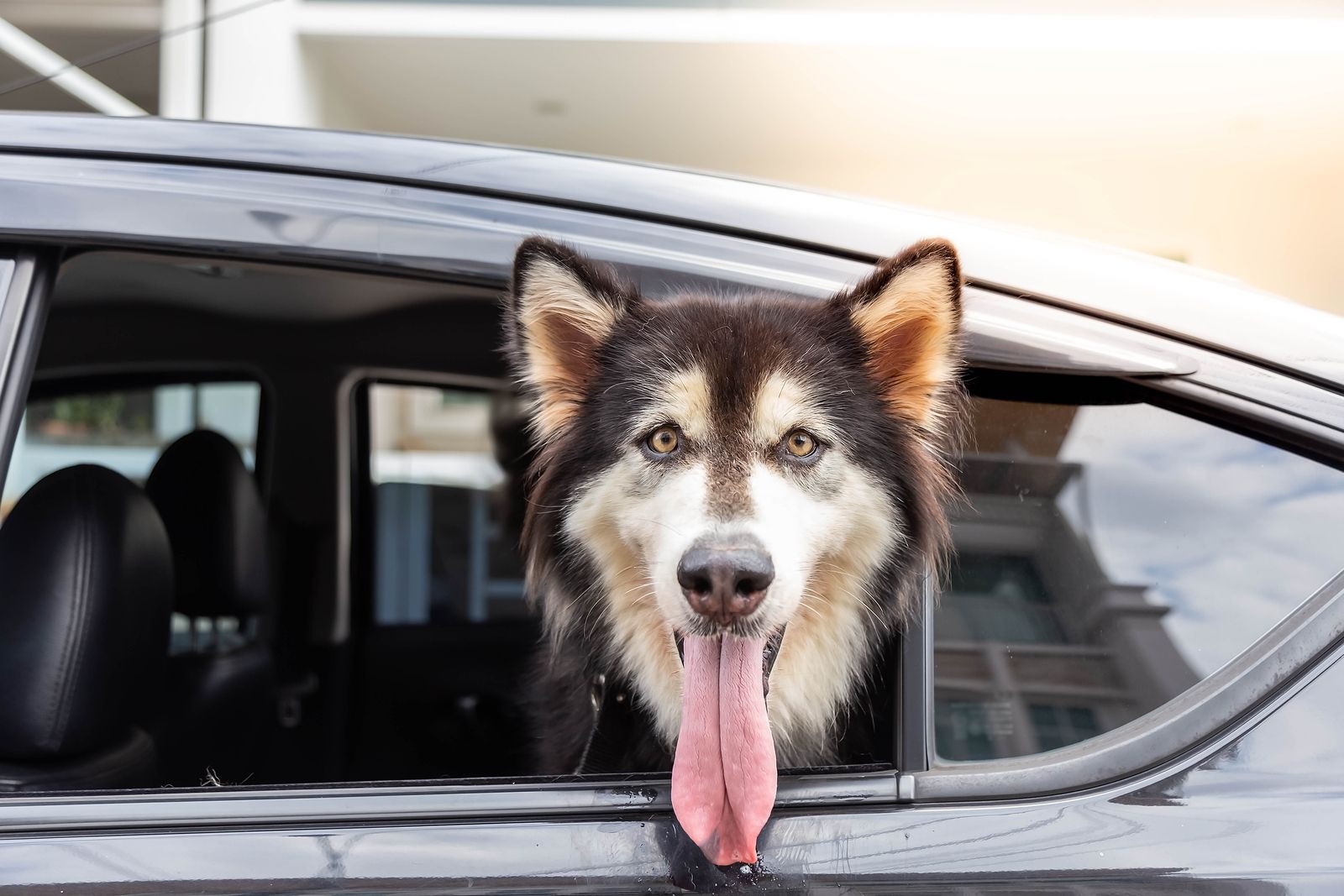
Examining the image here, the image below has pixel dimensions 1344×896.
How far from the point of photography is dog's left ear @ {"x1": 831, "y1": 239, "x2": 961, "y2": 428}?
1.58 meters

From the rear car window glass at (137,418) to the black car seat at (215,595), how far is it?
563 millimetres

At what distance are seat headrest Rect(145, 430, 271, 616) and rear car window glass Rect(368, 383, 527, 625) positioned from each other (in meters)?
0.79

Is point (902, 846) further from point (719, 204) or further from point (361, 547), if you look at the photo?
point (361, 547)

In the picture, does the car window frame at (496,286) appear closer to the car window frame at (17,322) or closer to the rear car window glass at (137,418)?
the car window frame at (17,322)

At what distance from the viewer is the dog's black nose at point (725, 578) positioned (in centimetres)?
150

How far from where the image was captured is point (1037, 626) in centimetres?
156

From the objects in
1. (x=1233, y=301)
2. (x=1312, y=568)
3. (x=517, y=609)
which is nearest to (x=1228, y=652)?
(x=1312, y=568)

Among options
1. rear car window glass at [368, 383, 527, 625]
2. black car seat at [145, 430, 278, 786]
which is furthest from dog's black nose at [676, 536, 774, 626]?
rear car window glass at [368, 383, 527, 625]

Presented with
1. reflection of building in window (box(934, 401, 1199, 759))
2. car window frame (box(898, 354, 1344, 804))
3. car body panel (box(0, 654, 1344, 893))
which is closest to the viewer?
car body panel (box(0, 654, 1344, 893))

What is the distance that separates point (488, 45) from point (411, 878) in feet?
26.0

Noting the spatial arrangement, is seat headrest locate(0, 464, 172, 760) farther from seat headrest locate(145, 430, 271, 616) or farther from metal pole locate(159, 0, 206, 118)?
metal pole locate(159, 0, 206, 118)

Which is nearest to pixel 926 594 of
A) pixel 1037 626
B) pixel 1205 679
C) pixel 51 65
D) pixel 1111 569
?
pixel 1037 626

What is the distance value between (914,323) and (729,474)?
433 mm

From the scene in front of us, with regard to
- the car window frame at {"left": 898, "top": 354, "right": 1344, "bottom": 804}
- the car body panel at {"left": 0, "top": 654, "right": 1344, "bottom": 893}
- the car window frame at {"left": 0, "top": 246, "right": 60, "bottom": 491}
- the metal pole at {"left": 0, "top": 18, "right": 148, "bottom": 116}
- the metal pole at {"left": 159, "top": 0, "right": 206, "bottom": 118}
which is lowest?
the car body panel at {"left": 0, "top": 654, "right": 1344, "bottom": 893}
